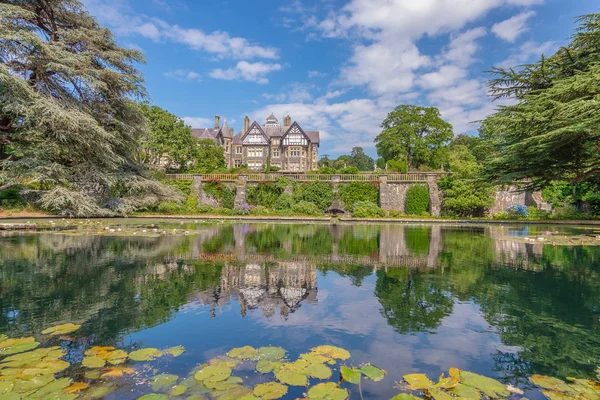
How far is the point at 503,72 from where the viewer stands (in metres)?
13.8

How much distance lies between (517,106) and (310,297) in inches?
484

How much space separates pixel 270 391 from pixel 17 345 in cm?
247

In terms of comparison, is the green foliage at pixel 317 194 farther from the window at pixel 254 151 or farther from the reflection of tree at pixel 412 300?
the window at pixel 254 151

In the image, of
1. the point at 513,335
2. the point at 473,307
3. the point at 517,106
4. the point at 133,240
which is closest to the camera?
the point at 513,335

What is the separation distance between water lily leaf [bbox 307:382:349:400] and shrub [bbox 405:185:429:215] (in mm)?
25095

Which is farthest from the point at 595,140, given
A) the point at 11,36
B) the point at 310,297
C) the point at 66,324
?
the point at 11,36

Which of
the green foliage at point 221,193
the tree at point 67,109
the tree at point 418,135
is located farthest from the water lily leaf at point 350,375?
the tree at point 418,135


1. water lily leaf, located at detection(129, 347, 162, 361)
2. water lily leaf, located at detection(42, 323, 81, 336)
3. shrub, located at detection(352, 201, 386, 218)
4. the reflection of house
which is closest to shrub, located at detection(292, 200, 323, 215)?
shrub, located at detection(352, 201, 386, 218)

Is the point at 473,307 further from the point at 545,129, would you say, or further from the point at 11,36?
the point at 11,36

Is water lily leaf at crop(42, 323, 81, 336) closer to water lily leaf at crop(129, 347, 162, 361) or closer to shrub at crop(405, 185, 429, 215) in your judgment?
water lily leaf at crop(129, 347, 162, 361)

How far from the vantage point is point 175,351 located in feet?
10.1

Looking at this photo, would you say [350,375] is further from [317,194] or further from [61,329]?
[317,194]

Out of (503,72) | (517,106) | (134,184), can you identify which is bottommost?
(134,184)

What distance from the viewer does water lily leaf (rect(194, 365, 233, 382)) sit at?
2521 millimetres
